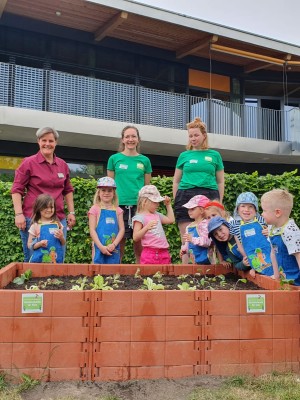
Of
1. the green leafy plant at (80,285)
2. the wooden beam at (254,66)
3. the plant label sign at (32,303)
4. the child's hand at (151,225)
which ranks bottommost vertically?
the plant label sign at (32,303)

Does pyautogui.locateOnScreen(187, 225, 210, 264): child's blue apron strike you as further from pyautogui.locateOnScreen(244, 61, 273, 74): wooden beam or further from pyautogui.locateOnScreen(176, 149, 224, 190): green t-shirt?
pyautogui.locateOnScreen(244, 61, 273, 74): wooden beam

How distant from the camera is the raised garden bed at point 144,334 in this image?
2379 mm


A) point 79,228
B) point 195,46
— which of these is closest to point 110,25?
point 195,46

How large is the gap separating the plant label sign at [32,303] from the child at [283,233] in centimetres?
174

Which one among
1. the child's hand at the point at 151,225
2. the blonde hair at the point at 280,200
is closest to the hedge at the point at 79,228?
the child's hand at the point at 151,225

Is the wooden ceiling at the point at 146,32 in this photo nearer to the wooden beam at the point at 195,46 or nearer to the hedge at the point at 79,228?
the wooden beam at the point at 195,46

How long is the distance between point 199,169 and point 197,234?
77 centimetres

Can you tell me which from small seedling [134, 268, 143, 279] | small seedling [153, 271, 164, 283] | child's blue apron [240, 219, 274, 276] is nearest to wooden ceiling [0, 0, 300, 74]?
child's blue apron [240, 219, 274, 276]

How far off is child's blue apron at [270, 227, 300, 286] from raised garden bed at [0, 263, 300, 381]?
0.55 meters

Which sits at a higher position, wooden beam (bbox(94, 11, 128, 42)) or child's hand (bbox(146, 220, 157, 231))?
wooden beam (bbox(94, 11, 128, 42))

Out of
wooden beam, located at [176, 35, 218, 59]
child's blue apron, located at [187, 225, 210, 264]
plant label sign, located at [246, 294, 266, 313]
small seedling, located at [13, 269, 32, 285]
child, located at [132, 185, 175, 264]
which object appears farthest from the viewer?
wooden beam, located at [176, 35, 218, 59]

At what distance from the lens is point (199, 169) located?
4562 millimetres

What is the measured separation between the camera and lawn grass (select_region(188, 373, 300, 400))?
220cm

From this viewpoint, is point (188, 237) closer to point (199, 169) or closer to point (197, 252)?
point (197, 252)
